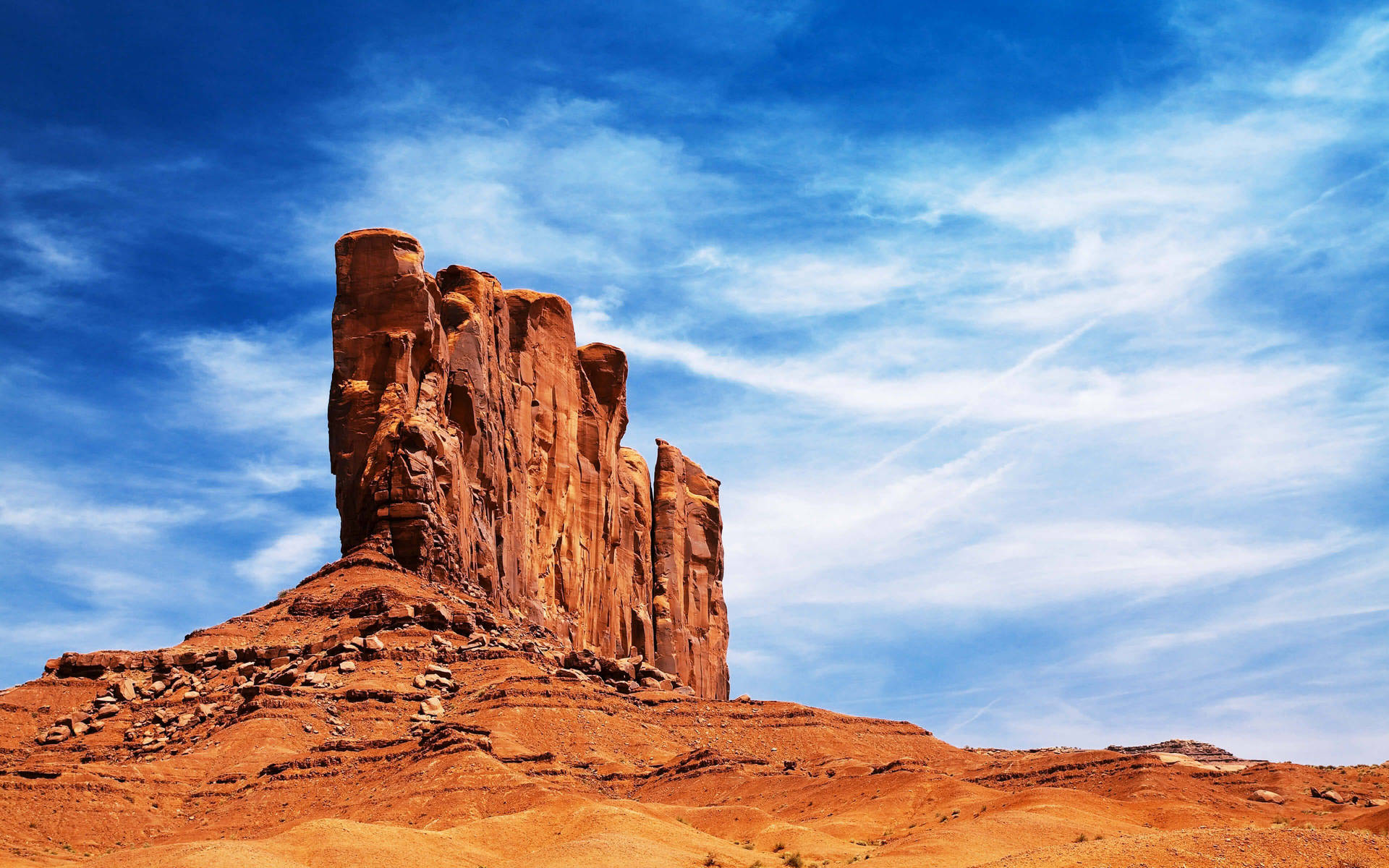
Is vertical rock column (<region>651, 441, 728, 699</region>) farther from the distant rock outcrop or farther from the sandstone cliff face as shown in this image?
the distant rock outcrop

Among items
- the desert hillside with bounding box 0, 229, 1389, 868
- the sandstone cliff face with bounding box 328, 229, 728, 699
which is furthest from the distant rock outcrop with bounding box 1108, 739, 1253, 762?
the sandstone cliff face with bounding box 328, 229, 728, 699

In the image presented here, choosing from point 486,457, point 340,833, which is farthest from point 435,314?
point 340,833

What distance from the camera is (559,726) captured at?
4928 centimetres

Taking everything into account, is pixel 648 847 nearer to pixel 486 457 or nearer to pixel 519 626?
pixel 519 626

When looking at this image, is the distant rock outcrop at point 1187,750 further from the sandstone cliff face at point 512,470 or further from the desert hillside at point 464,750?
the sandstone cliff face at point 512,470

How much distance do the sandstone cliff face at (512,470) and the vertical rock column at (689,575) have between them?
0.17 metres

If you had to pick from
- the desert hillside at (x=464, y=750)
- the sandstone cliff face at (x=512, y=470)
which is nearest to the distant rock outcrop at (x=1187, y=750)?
the desert hillside at (x=464, y=750)

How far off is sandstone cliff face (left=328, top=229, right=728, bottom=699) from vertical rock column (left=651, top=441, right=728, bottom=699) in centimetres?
17

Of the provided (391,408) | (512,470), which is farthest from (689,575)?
(391,408)

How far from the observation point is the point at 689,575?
385 ft

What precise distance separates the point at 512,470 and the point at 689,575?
127 feet

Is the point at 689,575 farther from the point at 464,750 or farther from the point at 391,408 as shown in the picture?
the point at 464,750

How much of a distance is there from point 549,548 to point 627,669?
94.1 ft

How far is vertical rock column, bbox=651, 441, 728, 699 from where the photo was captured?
111m
